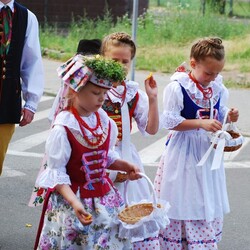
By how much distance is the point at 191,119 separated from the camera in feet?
22.6

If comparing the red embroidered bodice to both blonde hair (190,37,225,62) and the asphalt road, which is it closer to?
blonde hair (190,37,225,62)

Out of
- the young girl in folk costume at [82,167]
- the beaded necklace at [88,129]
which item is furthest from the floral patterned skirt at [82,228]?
the beaded necklace at [88,129]

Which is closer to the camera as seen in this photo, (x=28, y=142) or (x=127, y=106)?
(x=127, y=106)

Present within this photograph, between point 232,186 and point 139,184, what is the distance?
3409 millimetres

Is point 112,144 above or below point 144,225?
above

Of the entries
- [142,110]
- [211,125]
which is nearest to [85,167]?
[142,110]

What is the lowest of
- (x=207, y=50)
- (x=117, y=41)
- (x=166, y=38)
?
(x=166, y=38)

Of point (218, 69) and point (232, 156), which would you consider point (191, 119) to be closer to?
point (218, 69)

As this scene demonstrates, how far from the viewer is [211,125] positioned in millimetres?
6684

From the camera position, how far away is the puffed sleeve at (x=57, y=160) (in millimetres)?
5611

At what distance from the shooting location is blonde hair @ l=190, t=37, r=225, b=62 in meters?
6.75

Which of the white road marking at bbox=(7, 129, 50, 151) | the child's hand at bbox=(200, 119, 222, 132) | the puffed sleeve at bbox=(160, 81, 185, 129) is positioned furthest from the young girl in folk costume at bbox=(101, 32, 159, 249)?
the white road marking at bbox=(7, 129, 50, 151)

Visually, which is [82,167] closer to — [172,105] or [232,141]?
[172,105]

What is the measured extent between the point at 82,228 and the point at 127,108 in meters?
1.21
